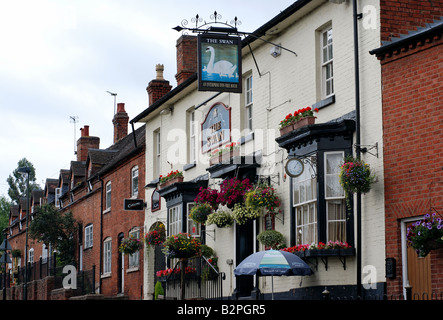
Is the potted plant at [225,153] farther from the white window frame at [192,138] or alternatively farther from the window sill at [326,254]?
the window sill at [326,254]

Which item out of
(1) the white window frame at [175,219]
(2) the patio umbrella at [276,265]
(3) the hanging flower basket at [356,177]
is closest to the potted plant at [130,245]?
(1) the white window frame at [175,219]

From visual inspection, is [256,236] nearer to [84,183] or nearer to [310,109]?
[310,109]

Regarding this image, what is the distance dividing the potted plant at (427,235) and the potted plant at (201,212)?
9585 millimetres

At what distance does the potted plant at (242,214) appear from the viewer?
69.7ft

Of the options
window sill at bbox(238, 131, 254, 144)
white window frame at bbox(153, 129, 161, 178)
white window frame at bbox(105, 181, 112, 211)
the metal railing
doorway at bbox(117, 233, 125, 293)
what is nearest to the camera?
window sill at bbox(238, 131, 254, 144)

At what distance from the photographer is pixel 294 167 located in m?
18.5

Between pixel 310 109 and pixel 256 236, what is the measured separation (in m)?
4.46

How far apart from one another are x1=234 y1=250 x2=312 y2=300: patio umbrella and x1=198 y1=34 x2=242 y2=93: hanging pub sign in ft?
16.2

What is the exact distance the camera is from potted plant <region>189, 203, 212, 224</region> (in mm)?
23812

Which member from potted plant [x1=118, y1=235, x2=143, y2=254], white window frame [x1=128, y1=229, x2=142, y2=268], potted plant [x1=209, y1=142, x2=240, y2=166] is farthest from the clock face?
white window frame [x1=128, y1=229, x2=142, y2=268]

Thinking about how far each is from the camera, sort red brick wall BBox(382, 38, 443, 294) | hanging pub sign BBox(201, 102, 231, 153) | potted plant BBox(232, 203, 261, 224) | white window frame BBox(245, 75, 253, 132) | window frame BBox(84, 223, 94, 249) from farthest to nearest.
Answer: window frame BBox(84, 223, 94, 249)
hanging pub sign BBox(201, 102, 231, 153)
white window frame BBox(245, 75, 253, 132)
potted plant BBox(232, 203, 261, 224)
red brick wall BBox(382, 38, 443, 294)

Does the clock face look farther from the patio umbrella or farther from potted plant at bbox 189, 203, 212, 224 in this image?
potted plant at bbox 189, 203, 212, 224

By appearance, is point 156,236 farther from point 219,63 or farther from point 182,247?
point 219,63
